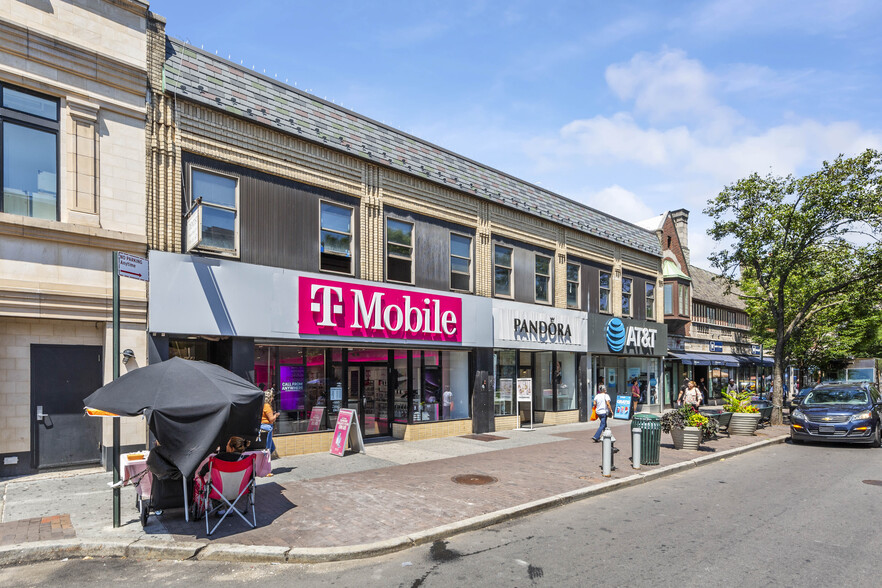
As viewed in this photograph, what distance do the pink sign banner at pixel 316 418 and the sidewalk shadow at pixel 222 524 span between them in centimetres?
449

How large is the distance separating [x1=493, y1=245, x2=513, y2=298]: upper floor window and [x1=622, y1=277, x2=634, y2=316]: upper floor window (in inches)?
331

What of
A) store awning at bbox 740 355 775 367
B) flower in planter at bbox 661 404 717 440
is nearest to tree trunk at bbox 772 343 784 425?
flower in planter at bbox 661 404 717 440

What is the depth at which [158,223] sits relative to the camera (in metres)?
11.4

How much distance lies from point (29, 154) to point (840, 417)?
2020 cm

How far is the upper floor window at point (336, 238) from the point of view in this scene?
14156 millimetres

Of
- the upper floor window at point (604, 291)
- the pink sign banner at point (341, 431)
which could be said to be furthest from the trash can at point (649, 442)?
the upper floor window at point (604, 291)

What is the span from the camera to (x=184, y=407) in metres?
6.93

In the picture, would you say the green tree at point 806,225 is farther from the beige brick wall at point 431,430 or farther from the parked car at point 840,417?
the beige brick wall at point 431,430

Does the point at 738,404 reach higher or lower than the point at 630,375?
lower

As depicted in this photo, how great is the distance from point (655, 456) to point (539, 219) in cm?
1041

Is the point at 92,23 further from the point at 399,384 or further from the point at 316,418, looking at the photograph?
the point at 399,384

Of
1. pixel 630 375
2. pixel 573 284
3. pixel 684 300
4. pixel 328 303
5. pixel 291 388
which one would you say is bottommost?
pixel 630 375

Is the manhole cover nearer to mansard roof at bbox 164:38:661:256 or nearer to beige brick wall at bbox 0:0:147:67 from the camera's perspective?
mansard roof at bbox 164:38:661:256

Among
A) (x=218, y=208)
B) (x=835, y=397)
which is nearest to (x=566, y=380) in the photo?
(x=835, y=397)
